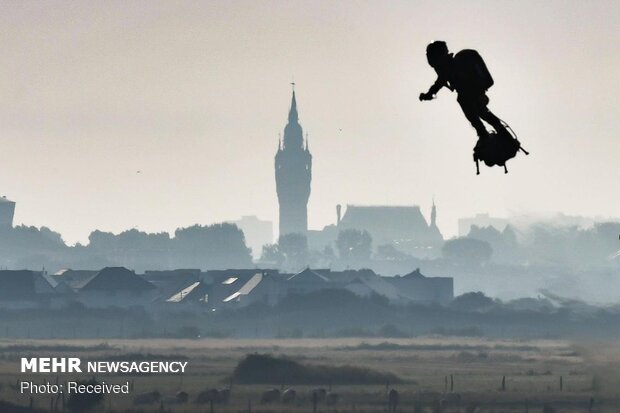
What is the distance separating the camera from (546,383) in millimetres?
98062

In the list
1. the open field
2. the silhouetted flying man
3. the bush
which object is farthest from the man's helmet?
the bush

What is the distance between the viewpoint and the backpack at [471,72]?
14.4m

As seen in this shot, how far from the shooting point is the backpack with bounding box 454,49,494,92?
567 inches

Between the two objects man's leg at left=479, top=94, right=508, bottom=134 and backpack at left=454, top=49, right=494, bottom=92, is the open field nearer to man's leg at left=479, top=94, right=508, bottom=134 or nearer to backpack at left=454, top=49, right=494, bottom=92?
man's leg at left=479, top=94, right=508, bottom=134

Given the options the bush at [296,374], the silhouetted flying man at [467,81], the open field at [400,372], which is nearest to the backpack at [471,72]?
the silhouetted flying man at [467,81]

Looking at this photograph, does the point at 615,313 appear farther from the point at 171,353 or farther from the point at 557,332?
the point at 171,353

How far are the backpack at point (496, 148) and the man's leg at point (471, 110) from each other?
0.16m

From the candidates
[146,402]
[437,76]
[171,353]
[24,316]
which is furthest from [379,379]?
[24,316]

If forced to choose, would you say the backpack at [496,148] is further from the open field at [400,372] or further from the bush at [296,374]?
the bush at [296,374]

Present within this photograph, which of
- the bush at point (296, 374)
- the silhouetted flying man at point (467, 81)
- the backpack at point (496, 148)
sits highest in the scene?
the bush at point (296, 374)

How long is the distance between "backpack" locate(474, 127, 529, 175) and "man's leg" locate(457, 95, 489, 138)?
6.3 inches

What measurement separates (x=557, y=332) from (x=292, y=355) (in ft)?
138

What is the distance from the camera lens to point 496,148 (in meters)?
14.9

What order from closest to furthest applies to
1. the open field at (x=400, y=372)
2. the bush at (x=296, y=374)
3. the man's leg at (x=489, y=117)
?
the man's leg at (x=489, y=117) < the open field at (x=400, y=372) < the bush at (x=296, y=374)
